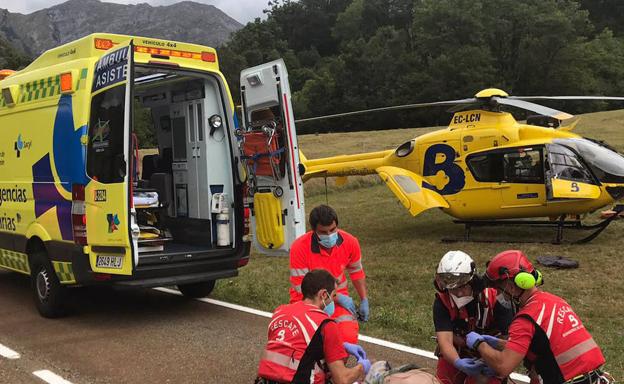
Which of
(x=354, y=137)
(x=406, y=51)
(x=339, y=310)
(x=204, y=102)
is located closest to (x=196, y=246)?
(x=204, y=102)

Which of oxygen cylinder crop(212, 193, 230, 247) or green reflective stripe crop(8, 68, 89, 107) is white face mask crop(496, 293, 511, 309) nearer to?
oxygen cylinder crop(212, 193, 230, 247)

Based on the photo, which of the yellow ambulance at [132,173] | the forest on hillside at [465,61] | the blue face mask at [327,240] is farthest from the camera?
the forest on hillside at [465,61]

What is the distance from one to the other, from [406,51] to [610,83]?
23892mm

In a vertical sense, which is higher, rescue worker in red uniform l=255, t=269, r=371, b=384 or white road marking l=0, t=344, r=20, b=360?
rescue worker in red uniform l=255, t=269, r=371, b=384

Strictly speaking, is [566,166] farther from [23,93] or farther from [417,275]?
[23,93]

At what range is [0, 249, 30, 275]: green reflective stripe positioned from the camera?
6555mm

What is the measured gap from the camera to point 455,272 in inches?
129

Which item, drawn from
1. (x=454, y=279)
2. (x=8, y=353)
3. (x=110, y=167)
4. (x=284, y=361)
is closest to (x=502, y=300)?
(x=454, y=279)

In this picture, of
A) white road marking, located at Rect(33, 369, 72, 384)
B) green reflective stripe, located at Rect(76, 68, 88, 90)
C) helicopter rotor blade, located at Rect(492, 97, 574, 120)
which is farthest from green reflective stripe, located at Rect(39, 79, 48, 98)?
helicopter rotor blade, located at Rect(492, 97, 574, 120)

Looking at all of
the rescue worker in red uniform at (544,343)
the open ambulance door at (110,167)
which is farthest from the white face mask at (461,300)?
the open ambulance door at (110,167)

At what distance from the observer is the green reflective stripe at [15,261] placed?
6.55m

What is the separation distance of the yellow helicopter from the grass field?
2.38 feet

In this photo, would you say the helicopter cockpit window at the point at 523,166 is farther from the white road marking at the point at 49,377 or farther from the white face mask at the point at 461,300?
the white road marking at the point at 49,377

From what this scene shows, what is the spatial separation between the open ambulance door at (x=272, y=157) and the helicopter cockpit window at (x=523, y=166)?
5.91 metres
